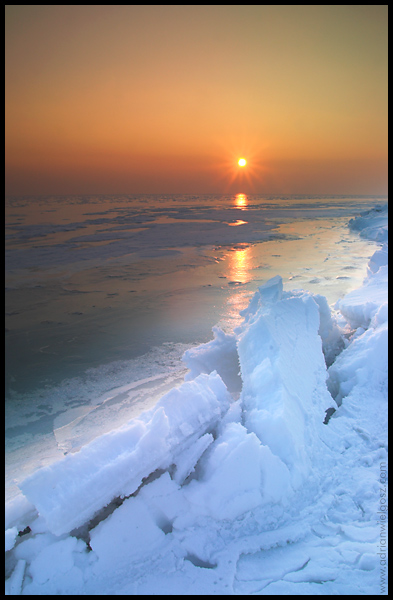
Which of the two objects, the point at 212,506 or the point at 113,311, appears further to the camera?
the point at 113,311

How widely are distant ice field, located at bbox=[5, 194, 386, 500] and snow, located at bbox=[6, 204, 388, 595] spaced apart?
1227 mm

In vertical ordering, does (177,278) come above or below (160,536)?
above

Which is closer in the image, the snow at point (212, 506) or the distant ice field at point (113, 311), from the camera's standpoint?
the snow at point (212, 506)

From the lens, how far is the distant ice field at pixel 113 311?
3.60 m

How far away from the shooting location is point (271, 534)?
6.22 ft

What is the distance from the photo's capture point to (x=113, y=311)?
652 centimetres

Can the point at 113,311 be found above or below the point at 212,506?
above

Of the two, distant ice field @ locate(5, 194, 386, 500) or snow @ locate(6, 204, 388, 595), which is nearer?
snow @ locate(6, 204, 388, 595)

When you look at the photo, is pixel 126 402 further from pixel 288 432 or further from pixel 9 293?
pixel 9 293

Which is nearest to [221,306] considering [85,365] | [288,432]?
[85,365]

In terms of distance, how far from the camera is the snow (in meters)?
1.70

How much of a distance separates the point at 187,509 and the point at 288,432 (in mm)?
744

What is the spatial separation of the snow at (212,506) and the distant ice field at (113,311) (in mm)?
1227

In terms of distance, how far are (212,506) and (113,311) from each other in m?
4.96
